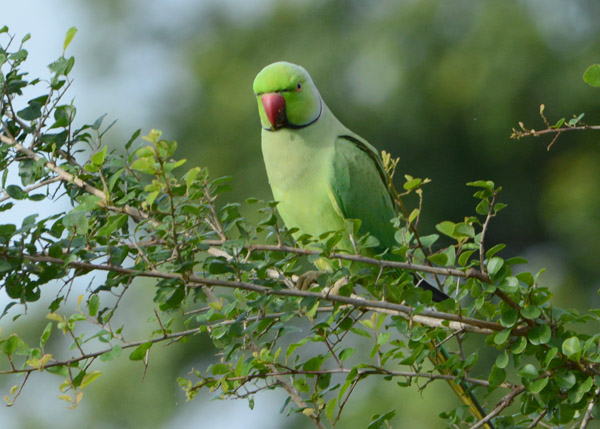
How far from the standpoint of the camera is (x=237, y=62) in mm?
A: 6645

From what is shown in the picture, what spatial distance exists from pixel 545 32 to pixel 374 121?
157 cm

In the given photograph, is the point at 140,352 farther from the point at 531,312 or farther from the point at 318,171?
the point at 318,171

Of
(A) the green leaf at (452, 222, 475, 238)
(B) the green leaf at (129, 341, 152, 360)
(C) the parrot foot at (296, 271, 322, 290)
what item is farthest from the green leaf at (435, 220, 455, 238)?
(C) the parrot foot at (296, 271, 322, 290)

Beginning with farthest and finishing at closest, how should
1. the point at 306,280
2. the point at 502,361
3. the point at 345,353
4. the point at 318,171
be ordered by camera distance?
1. the point at 318,171
2. the point at 306,280
3. the point at 345,353
4. the point at 502,361

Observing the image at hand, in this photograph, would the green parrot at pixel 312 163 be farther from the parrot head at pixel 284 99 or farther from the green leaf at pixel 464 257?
the green leaf at pixel 464 257

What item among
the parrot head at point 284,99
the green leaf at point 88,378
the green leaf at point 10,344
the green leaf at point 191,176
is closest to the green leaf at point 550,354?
the green leaf at point 191,176

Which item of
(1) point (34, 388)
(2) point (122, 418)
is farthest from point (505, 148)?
(1) point (34, 388)

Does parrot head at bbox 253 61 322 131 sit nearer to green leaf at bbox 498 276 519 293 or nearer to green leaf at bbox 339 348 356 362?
green leaf at bbox 339 348 356 362

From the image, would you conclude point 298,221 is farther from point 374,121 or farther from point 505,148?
point 505,148

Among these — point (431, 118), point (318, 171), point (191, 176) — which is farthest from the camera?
point (431, 118)

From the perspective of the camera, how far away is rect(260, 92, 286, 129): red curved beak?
212 cm

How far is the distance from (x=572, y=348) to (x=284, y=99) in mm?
1167

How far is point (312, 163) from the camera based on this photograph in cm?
211

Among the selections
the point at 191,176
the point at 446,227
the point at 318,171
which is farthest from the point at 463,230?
the point at 318,171
